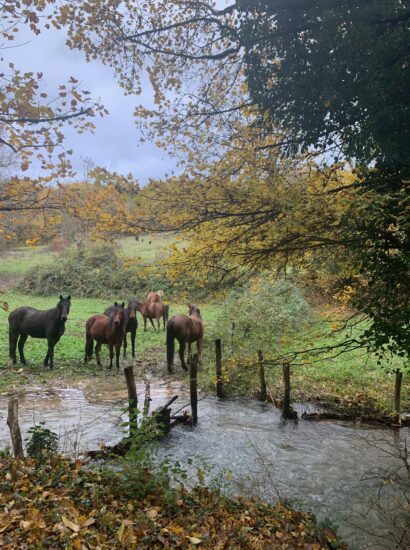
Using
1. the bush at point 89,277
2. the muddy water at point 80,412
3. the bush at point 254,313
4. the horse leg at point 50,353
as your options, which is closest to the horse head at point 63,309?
the horse leg at point 50,353

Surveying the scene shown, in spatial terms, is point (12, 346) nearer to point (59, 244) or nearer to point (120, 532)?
point (120, 532)

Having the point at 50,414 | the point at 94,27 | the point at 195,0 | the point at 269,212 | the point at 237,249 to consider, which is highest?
the point at 195,0

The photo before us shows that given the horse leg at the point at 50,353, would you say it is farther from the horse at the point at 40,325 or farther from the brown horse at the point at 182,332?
the brown horse at the point at 182,332

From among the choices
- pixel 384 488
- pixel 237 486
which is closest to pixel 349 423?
pixel 384 488

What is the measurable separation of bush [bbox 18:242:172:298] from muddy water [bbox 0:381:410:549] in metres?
20.7

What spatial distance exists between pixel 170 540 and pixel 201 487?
1457 mm

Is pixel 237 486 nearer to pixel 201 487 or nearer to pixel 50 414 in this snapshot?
pixel 201 487

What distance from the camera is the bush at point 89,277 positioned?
3044 centimetres

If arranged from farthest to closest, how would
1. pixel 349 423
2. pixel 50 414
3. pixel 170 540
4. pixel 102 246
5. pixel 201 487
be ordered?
pixel 102 246, pixel 349 423, pixel 50 414, pixel 201 487, pixel 170 540

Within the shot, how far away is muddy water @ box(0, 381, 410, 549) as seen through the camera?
5.56 m

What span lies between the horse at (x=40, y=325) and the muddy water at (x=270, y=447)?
2.49 meters

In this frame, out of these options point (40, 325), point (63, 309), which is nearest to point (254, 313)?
point (63, 309)

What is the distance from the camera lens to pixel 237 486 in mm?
5934

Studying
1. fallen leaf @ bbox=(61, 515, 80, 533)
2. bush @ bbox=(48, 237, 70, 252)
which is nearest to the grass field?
fallen leaf @ bbox=(61, 515, 80, 533)
